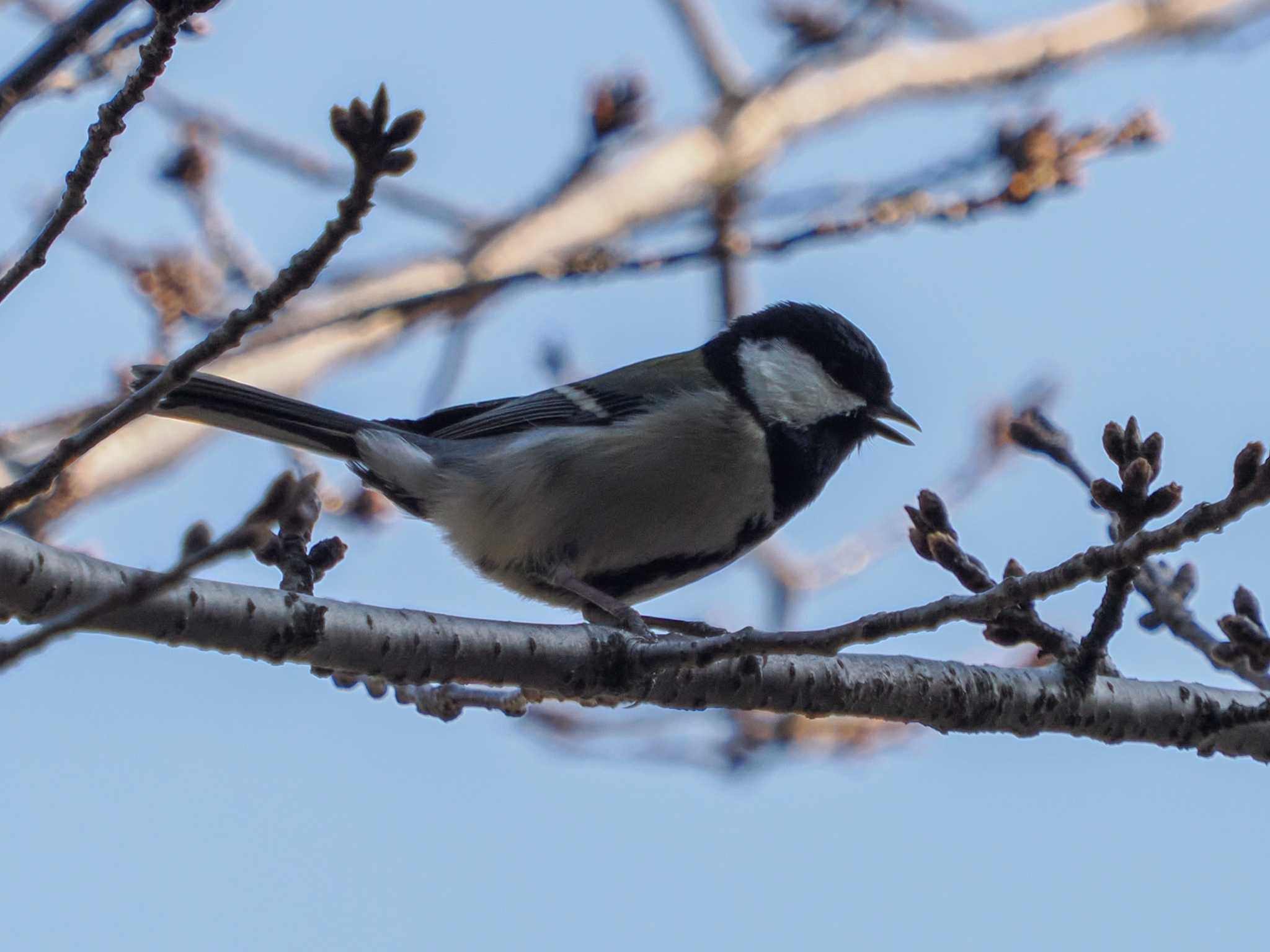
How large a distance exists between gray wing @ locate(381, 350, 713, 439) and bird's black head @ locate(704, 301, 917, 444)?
0.50ft

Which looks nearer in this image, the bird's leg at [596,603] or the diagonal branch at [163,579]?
the diagonal branch at [163,579]

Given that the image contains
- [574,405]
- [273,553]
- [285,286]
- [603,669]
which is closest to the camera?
[285,286]

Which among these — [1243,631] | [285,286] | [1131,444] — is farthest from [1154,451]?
[285,286]

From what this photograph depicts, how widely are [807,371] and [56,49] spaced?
280 cm

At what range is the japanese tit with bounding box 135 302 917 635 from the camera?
3.81 metres

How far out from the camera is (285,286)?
74.1 inches

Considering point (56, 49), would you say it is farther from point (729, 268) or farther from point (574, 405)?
point (729, 268)

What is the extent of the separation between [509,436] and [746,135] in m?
3.59

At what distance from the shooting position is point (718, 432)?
3.94m

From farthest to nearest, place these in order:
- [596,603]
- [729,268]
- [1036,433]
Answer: [729,268] → [596,603] → [1036,433]

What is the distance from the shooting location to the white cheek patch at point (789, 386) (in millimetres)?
4219

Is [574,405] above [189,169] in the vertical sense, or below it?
below

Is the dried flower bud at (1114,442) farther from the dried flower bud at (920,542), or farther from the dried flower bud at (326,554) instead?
the dried flower bud at (326,554)

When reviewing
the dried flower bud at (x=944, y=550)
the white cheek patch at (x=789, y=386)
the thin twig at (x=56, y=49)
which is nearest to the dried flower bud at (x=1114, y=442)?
the dried flower bud at (x=944, y=550)
